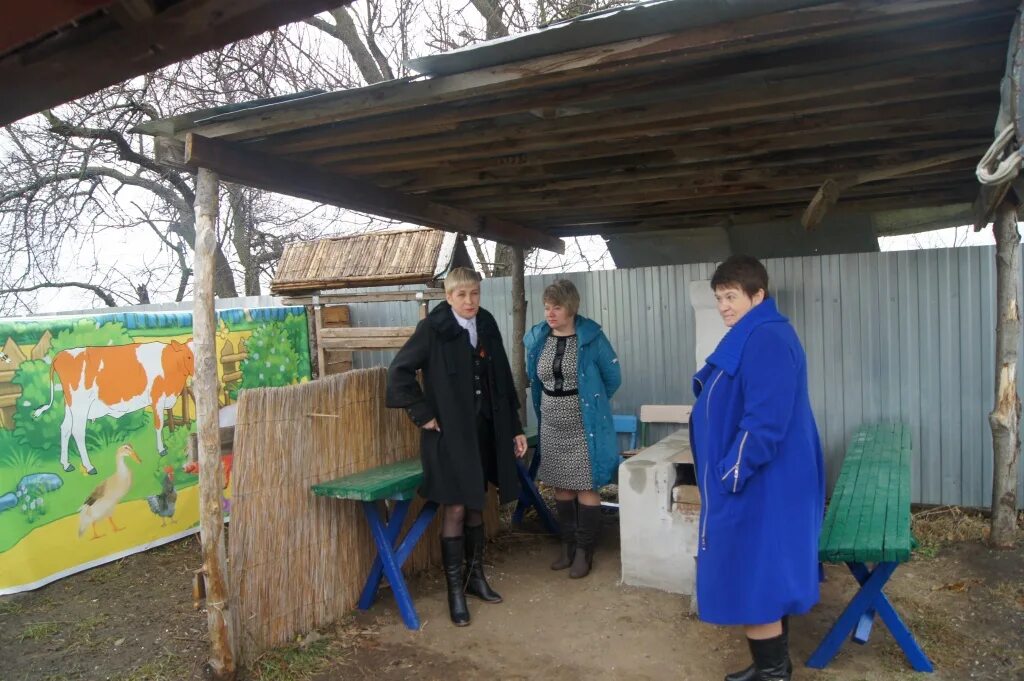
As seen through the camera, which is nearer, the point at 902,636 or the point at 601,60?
the point at 601,60

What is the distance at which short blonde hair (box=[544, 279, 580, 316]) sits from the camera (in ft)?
14.2

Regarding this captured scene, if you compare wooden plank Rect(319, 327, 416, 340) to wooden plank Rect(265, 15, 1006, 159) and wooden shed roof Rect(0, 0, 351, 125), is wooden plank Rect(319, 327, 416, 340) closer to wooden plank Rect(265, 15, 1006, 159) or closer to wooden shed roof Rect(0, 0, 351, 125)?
wooden plank Rect(265, 15, 1006, 159)

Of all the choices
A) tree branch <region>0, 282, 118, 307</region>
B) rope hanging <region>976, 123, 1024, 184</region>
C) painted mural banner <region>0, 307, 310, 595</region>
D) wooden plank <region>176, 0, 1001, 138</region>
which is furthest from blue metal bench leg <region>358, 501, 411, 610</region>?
tree branch <region>0, 282, 118, 307</region>

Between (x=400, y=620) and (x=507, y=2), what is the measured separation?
8761 mm

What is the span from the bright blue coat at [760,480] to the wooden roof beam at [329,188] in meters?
2.46

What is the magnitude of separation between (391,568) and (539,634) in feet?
2.77

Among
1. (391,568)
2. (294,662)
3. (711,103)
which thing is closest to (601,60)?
(711,103)

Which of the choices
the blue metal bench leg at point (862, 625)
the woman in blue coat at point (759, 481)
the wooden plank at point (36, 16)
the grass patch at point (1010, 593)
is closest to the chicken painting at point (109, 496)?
the woman in blue coat at point (759, 481)

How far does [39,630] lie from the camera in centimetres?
399

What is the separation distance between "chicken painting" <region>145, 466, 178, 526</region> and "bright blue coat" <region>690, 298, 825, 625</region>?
4398 millimetres

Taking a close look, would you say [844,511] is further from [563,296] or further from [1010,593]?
[563,296]

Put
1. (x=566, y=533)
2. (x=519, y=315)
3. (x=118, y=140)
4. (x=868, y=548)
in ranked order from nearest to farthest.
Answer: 1. (x=868, y=548)
2. (x=566, y=533)
3. (x=519, y=315)
4. (x=118, y=140)

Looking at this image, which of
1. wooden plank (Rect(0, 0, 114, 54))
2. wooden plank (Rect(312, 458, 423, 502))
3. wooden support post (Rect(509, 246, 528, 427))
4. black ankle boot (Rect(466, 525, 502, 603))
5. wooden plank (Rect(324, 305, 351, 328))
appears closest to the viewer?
wooden plank (Rect(0, 0, 114, 54))

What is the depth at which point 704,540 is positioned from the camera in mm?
2658
